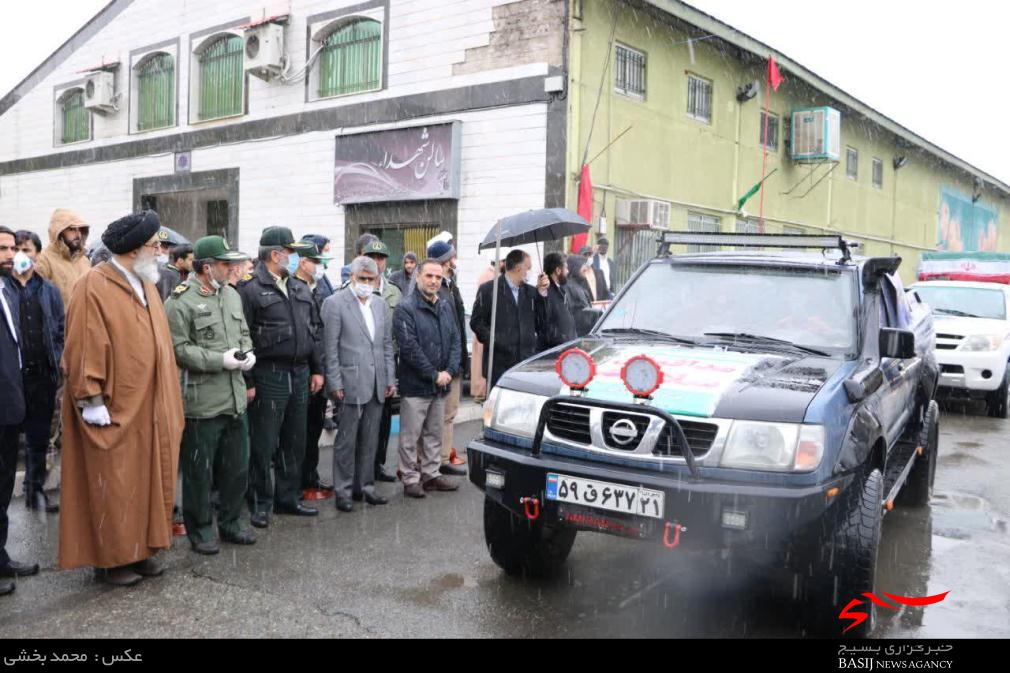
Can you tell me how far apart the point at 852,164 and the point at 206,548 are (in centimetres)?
2198

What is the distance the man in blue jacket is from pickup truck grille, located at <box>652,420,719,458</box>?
9.54 feet

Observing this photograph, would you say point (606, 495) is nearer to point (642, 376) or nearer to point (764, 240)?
point (642, 376)

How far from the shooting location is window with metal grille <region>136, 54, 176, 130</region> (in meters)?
18.9

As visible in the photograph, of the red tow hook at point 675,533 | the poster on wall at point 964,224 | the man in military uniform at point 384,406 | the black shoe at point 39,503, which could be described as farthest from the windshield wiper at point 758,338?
the poster on wall at point 964,224

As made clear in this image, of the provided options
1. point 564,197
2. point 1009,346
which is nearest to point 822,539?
point 1009,346

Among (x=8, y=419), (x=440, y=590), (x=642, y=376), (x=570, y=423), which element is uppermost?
(x=642, y=376)

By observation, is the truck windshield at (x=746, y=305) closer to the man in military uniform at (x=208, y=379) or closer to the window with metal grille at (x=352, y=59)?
the man in military uniform at (x=208, y=379)

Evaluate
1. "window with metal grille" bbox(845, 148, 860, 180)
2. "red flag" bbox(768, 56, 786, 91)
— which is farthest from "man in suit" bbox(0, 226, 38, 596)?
"window with metal grille" bbox(845, 148, 860, 180)

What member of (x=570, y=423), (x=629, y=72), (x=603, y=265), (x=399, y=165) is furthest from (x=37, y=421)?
(x=629, y=72)

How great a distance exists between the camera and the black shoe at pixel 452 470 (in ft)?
23.7

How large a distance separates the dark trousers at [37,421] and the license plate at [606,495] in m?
3.44

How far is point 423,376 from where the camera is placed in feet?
21.2

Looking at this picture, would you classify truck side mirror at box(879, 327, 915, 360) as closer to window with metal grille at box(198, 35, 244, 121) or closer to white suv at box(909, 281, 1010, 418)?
white suv at box(909, 281, 1010, 418)

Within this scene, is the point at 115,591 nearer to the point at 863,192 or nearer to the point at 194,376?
the point at 194,376
